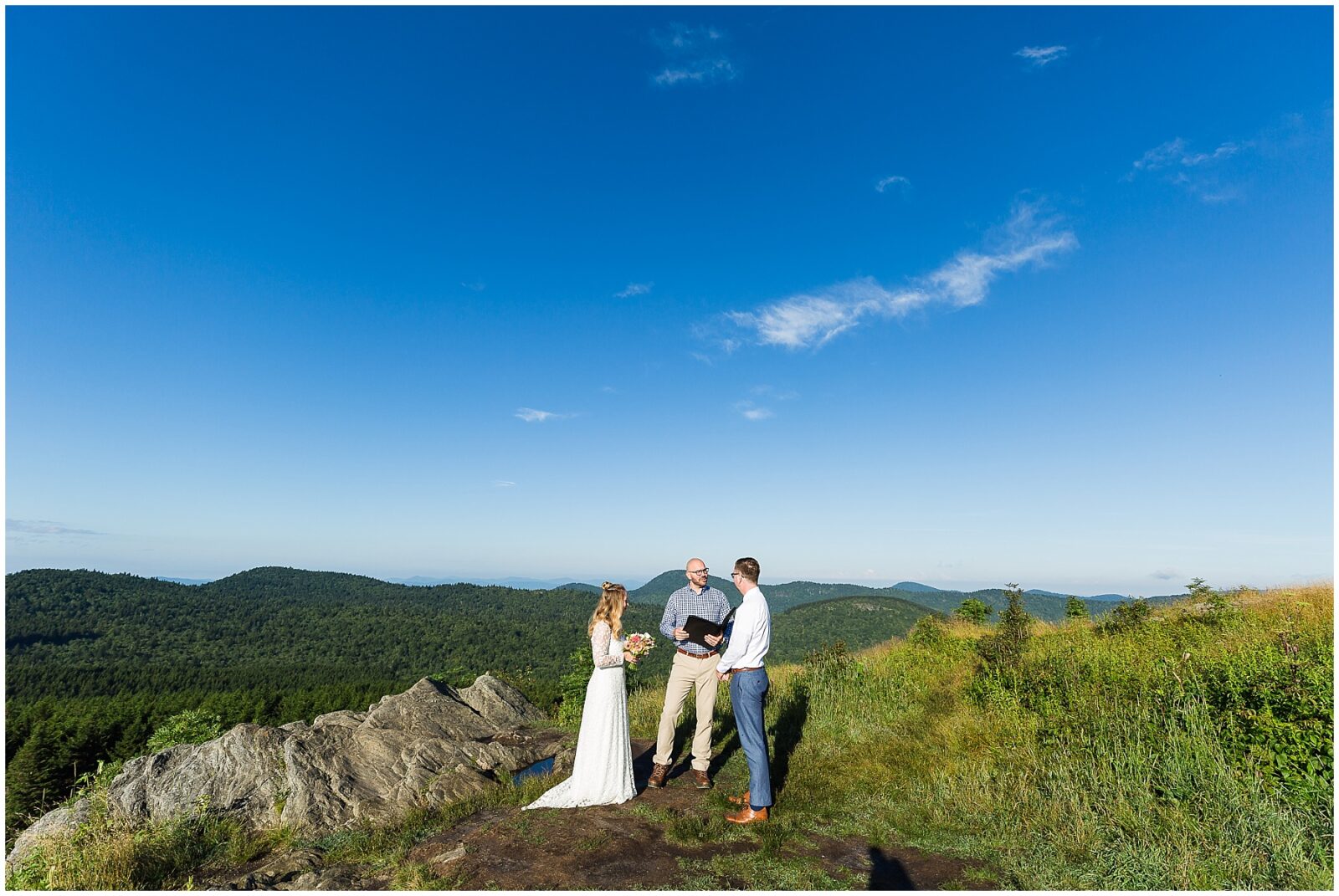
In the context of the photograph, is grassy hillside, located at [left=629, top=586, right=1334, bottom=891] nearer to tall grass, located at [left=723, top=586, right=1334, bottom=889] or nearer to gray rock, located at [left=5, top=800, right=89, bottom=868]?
tall grass, located at [left=723, top=586, right=1334, bottom=889]

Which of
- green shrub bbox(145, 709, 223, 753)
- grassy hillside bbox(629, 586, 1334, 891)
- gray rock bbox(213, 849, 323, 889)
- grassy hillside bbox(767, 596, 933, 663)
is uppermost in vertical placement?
grassy hillside bbox(629, 586, 1334, 891)

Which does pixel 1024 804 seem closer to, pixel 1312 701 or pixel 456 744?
pixel 1312 701

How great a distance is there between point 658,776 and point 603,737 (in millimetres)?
1274

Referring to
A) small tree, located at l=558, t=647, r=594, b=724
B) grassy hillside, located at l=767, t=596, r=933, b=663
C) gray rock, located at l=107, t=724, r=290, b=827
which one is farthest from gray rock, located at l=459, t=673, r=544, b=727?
grassy hillside, located at l=767, t=596, r=933, b=663

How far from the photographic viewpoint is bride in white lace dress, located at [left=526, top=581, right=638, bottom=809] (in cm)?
780

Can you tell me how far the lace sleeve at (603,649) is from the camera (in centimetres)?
802

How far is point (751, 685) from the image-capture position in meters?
7.47

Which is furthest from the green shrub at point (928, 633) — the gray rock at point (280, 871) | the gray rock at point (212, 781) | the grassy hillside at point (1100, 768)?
the gray rock at point (212, 781)

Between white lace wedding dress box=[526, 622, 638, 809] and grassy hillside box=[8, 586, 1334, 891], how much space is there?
40 centimetres

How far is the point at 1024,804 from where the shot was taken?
7176mm

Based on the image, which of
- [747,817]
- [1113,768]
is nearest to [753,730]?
[747,817]

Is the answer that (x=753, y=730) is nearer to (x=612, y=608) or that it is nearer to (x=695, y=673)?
(x=695, y=673)

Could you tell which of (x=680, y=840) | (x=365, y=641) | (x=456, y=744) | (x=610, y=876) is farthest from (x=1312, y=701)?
(x=365, y=641)

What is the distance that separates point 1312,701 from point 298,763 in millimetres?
13233
